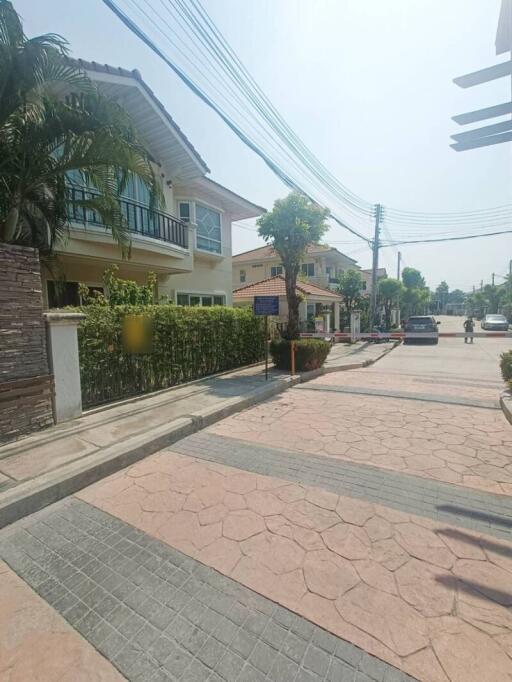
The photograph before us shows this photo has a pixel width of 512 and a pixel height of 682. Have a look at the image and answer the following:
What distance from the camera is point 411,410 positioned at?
6.15 metres

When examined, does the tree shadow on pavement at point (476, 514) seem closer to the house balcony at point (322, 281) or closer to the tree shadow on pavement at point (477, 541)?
the tree shadow on pavement at point (477, 541)

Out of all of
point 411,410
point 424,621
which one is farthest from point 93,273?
point 424,621

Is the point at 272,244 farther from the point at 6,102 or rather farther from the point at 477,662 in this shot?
the point at 477,662

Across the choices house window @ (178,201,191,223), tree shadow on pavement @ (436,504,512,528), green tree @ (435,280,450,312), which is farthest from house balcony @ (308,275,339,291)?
green tree @ (435,280,450,312)

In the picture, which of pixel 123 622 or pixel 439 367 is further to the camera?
pixel 439 367

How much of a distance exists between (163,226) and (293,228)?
4.31m

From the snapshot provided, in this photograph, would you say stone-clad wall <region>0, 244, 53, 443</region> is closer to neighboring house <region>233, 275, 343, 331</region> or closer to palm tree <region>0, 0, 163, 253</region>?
palm tree <region>0, 0, 163, 253</region>

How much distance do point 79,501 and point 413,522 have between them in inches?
125

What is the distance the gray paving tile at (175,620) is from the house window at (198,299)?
11259 mm

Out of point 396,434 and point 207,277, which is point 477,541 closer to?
point 396,434

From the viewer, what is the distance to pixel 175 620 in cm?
200


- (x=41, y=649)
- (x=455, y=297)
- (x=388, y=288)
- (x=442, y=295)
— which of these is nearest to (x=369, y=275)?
(x=388, y=288)

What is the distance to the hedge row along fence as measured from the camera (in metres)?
5.69

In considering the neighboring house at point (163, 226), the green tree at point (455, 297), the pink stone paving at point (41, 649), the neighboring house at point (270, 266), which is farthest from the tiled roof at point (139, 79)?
the green tree at point (455, 297)
